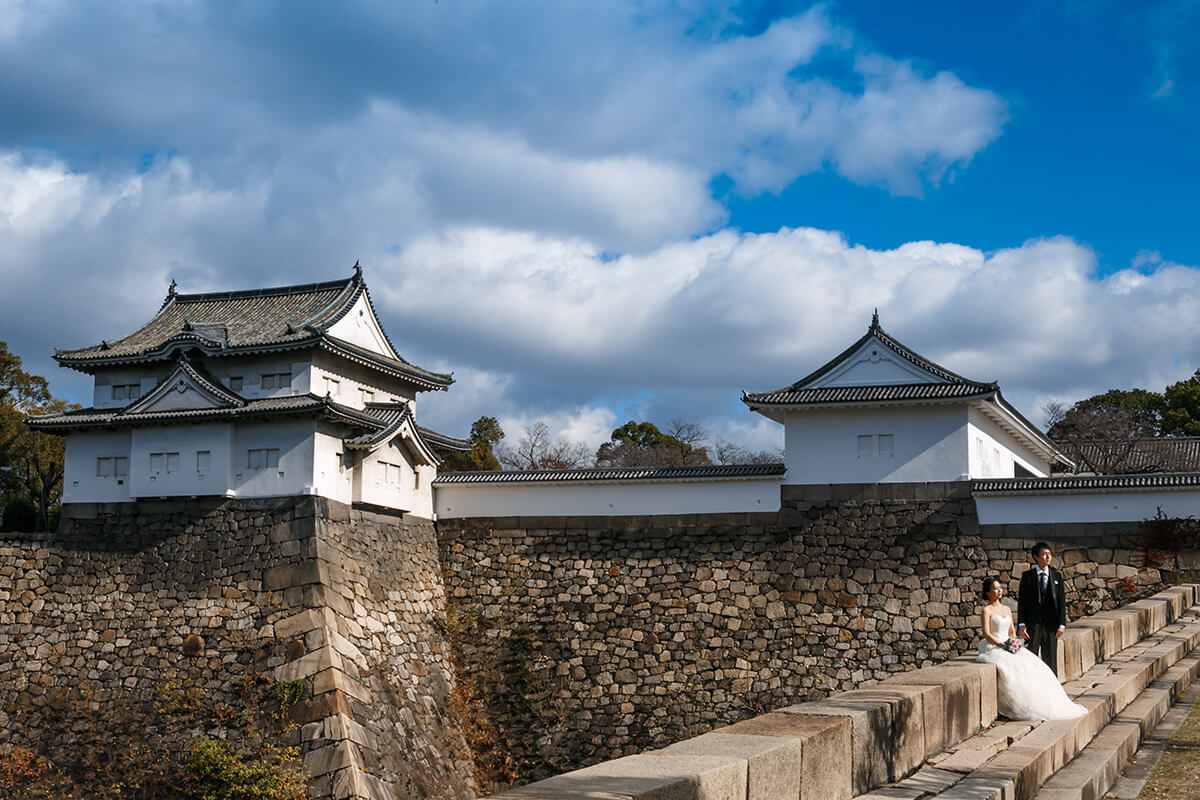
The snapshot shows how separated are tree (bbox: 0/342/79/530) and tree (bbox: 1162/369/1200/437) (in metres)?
38.8

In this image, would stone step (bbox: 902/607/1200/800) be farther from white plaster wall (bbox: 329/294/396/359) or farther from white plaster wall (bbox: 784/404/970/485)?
white plaster wall (bbox: 329/294/396/359)

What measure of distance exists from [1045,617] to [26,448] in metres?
26.2

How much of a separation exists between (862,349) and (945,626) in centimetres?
453

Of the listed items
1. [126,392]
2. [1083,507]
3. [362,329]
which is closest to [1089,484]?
[1083,507]

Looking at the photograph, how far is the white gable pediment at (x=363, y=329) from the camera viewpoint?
19594 millimetres

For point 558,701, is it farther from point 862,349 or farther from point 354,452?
point 862,349

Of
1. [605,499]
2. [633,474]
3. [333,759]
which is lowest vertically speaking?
[333,759]

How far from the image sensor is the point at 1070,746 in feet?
22.1

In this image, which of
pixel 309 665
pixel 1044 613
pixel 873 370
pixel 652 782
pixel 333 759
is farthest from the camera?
pixel 873 370

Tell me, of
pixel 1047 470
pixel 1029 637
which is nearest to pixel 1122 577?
pixel 1029 637

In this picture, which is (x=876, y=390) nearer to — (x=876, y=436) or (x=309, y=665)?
(x=876, y=436)

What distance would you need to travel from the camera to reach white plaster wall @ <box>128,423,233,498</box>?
17781 mm

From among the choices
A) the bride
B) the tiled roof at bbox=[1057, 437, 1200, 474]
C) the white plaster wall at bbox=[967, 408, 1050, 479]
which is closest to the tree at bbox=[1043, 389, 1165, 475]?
the tiled roof at bbox=[1057, 437, 1200, 474]

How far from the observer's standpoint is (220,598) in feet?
56.0
